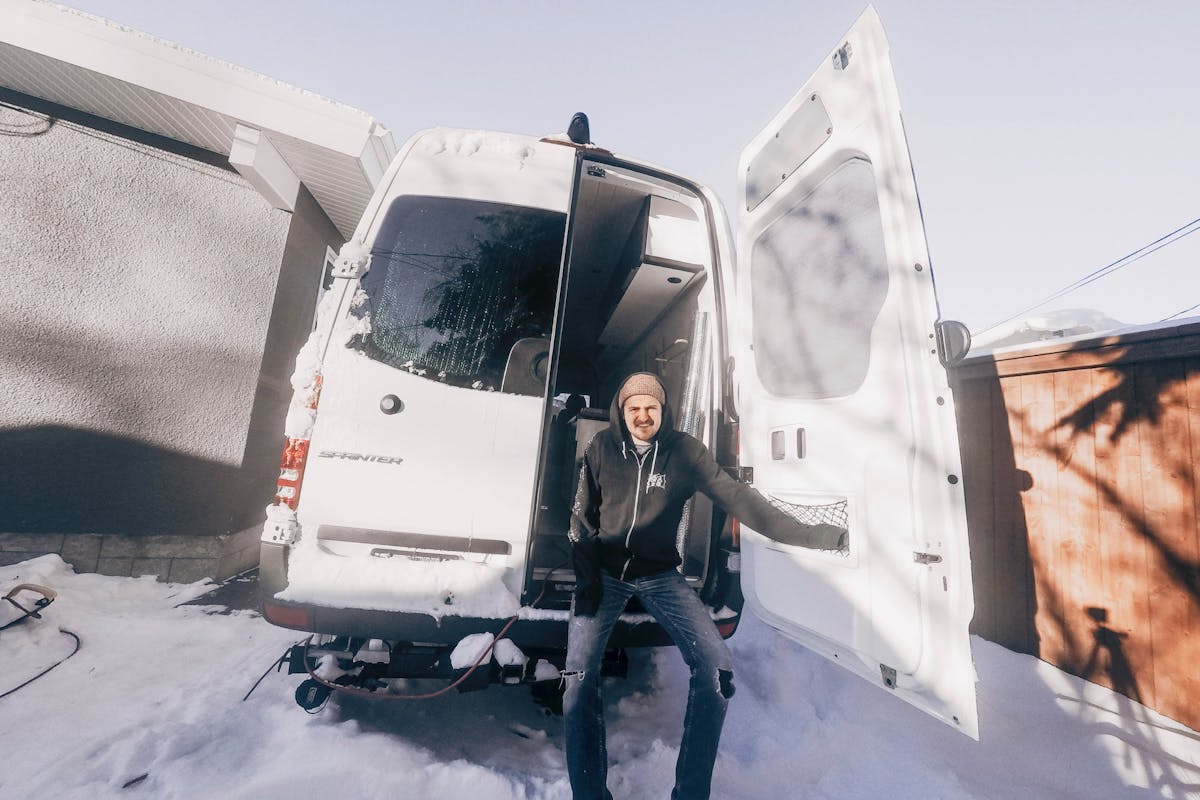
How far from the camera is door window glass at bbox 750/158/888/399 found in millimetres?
1812

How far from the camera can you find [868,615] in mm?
1637

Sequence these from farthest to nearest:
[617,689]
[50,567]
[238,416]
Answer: [238,416]
[50,567]
[617,689]

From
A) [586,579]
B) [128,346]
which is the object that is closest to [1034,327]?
[586,579]

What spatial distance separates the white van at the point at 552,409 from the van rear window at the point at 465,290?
0.4 inches

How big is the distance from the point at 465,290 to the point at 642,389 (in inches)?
37.6

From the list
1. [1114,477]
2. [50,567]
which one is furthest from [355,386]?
[1114,477]

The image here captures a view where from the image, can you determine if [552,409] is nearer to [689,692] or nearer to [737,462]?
[737,462]

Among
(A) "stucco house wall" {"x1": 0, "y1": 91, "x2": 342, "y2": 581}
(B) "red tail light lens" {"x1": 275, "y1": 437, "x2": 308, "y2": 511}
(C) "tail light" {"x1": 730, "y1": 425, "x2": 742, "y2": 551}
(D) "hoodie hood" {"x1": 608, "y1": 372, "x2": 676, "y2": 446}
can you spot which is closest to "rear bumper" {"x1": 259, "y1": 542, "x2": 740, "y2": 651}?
(B) "red tail light lens" {"x1": 275, "y1": 437, "x2": 308, "y2": 511}

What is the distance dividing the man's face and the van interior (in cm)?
40

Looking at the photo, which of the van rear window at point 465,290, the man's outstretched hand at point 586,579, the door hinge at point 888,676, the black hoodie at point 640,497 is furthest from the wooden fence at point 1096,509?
the van rear window at point 465,290

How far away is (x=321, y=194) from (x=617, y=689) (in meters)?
5.34

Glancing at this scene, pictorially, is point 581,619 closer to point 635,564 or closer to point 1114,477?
point 635,564

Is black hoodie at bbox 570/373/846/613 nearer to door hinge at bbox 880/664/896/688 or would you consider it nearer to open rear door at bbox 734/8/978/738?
open rear door at bbox 734/8/978/738

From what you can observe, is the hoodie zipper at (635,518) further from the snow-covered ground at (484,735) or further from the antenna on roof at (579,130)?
the antenna on roof at (579,130)
